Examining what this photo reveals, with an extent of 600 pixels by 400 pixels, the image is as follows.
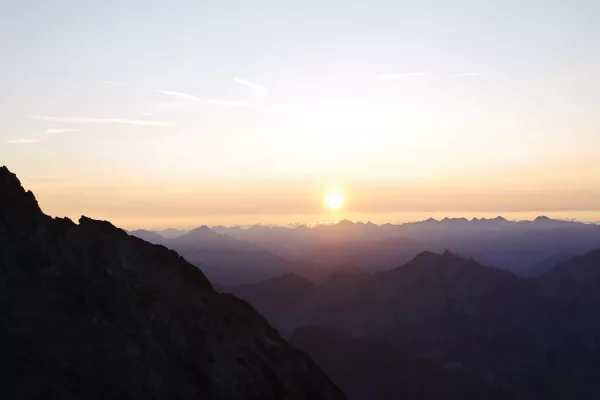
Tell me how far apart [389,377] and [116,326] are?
468ft

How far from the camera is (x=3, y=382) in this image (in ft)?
141

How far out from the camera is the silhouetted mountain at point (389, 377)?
175750 mm

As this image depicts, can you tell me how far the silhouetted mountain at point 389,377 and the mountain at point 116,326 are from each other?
358ft

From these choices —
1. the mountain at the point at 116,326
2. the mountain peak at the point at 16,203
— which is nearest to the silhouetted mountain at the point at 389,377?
the mountain at the point at 116,326

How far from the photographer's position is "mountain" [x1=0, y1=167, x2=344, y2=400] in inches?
1905

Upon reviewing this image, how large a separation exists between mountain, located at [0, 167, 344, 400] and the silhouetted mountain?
109 m

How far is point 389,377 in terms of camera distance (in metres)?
182

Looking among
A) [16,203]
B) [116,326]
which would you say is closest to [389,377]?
[116,326]

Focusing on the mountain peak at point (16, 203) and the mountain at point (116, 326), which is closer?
the mountain at point (116, 326)

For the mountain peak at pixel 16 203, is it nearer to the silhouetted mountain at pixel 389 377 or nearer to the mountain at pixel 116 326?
the mountain at pixel 116 326

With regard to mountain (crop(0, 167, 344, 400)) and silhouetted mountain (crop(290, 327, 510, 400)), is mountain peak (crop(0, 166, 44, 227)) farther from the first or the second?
silhouetted mountain (crop(290, 327, 510, 400))

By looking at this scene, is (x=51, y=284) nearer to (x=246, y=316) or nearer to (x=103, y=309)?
(x=103, y=309)

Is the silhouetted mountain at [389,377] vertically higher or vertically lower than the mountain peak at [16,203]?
lower

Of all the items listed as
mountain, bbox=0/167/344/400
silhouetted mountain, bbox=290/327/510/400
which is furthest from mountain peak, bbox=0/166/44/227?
silhouetted mountain, bbox=290/327/510/400
